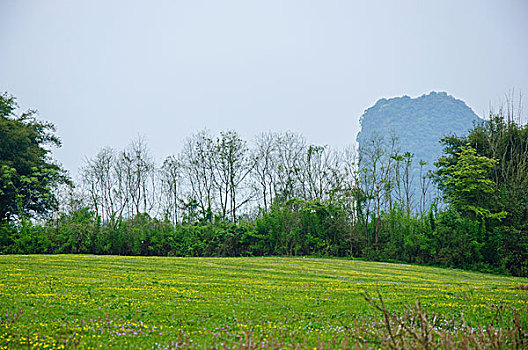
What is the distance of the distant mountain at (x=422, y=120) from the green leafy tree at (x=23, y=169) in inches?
2047

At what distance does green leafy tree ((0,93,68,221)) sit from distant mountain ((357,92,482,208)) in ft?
171

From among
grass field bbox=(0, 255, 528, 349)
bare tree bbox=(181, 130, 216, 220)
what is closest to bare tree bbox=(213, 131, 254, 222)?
bare tree bbox=(181, 130, 216, 220)

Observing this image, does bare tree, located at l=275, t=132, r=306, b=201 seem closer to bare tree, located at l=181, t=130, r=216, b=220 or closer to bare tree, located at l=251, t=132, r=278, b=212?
bare tree, located at l=251, t=132, r=278, b=212

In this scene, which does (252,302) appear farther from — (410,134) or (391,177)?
(410,134)

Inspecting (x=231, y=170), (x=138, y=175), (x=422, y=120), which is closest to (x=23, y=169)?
(x=138, y=175)

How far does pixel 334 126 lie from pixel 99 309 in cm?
3531

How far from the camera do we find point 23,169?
2598 cm

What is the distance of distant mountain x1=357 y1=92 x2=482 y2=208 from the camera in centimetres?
6656

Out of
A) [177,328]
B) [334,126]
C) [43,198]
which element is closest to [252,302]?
[177,328]

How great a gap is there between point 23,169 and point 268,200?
1792 cm

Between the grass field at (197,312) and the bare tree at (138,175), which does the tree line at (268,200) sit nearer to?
the bare tree at (138,175)

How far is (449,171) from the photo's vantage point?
2409cm

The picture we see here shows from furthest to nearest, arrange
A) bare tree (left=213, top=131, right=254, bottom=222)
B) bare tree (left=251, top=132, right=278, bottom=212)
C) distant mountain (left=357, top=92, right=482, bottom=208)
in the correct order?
1. distant mountain (left=357, top=92, right=482, bottom=208)
2. bare tree (left=251, top=132, right=278, bottom=212)
3. bare tree (left=213, top=131, right=254, bottom=222)

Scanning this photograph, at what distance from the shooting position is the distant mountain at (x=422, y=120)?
66.6m
